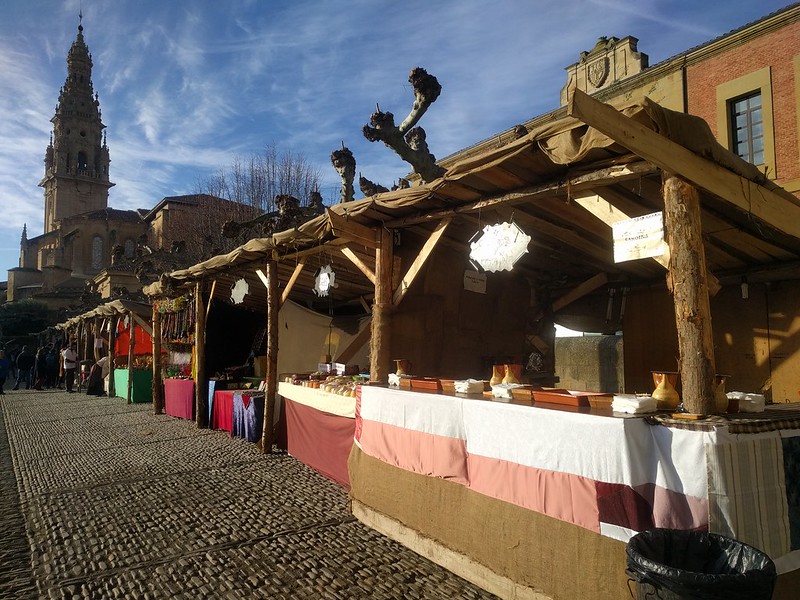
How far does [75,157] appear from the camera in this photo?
61.2 m

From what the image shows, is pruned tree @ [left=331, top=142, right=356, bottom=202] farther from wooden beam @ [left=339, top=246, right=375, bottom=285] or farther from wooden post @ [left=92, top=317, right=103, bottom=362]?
wooden post @ [left=92, top=317, right=103, bottom=362]

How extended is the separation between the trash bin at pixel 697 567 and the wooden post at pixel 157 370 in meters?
12.3

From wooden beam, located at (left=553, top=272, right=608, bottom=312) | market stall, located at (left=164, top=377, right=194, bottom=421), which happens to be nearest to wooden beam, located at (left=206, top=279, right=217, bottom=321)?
market stall, located at (left=164, top=377, right=194, bottom=421)

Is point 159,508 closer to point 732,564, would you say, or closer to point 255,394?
point 255,394

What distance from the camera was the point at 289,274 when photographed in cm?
921

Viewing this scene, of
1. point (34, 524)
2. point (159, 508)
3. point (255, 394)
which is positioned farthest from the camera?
point (255, 394)

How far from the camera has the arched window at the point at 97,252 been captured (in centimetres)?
5284

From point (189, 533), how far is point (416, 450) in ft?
6.83

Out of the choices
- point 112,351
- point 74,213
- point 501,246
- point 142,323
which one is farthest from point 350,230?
point 74,213

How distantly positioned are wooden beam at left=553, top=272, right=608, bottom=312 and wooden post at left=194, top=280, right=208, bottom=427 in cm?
638

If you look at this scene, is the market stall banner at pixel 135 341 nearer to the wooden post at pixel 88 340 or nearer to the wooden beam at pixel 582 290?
the wooden post at pixel 88 340

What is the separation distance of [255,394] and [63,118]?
6844 cm

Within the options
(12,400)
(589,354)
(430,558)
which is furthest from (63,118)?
(430,558)

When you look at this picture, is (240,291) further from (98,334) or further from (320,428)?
(98,334)
